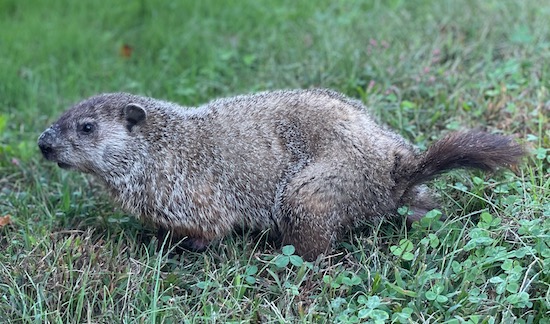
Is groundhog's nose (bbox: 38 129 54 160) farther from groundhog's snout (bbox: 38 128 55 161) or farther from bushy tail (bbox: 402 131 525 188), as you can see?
bushy tail (bbox: 402 131 525 188)

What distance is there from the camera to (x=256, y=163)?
4.11 metres

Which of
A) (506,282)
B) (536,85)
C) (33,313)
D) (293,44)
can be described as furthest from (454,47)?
(33,313)

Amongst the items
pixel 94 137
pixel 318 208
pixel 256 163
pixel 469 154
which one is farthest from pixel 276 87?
pixel 469 154

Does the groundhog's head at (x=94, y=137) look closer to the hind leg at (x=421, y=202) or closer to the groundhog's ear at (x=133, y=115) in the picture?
Answer: the groundhog's ear at (x=133, y=115)

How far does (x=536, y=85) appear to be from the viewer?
5.18 m

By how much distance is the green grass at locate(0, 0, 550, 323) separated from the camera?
346 centimetres

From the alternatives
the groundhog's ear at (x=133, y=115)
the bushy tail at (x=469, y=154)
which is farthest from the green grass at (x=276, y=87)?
the groundhog's ear at (x=133, y=115)

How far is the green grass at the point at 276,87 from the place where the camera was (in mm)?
3457

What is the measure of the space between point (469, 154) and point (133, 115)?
1998mm

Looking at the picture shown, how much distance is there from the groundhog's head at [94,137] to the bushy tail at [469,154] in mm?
1728

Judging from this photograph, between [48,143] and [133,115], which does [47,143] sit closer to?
[48,143]

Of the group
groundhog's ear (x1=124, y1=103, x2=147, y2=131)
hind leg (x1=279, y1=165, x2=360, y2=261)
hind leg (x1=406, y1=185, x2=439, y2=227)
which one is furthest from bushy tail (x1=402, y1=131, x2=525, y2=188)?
groundhog's ear (x1=124, y1=103, x2=147, y2=131)

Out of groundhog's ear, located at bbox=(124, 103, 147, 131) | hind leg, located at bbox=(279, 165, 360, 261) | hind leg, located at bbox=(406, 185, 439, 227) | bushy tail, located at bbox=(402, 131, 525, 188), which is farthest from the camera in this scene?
groundhog's ear, located at bbox=(124, 103, 147, 131)

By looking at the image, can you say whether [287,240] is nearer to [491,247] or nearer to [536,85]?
[491,247]
